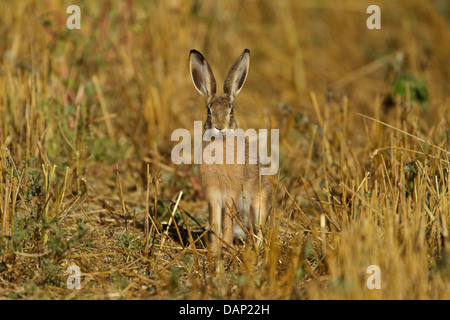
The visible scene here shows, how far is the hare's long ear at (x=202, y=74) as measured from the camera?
13.6 ft

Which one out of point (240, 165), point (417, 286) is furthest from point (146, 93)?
point (417, 286)

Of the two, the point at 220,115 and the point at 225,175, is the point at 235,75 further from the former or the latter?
the point at 225,175

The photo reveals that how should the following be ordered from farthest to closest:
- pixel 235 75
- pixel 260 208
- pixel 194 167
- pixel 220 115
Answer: pixel 194 167 < pixel 260 208 < pixel 235 75 < pixel 220 115

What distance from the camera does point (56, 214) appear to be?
13.0 feet

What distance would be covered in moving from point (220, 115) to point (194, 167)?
1.50 meters

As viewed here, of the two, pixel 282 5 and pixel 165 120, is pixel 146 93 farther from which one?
pixel 282 5

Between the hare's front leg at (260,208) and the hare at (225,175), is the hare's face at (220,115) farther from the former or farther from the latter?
the hare's front leg at (260,208)

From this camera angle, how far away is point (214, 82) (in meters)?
4.17

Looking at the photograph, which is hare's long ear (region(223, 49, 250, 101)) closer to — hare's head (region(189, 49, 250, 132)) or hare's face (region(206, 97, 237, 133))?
hare's head (region(189, 49, 250, 132))

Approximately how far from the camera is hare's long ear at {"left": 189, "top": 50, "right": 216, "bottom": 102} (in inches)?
164

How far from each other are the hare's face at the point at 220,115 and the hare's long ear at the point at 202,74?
0.39 feet

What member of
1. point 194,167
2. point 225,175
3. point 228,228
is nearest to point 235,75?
point 225,175

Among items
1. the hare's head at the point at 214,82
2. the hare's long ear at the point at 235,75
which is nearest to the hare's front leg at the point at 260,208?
the hare's head at the point at 214,82

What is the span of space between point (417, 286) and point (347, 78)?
5439 millimetres
